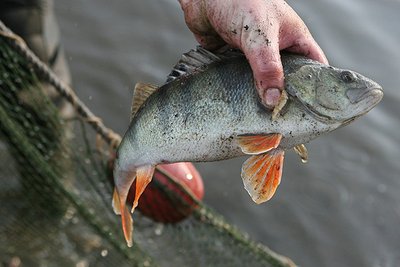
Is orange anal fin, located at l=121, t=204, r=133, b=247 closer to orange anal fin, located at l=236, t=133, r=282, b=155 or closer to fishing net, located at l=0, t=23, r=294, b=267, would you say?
orange anal fin, located at l=236, t=133, r=282, b=155

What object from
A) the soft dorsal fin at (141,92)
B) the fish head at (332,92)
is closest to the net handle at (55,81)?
the soft dorsal fin at (141,92)

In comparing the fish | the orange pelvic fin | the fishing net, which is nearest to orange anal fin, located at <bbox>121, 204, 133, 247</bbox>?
the orange pelvic fin

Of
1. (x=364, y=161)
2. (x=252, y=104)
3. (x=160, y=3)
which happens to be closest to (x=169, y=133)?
(x=252, y=104)

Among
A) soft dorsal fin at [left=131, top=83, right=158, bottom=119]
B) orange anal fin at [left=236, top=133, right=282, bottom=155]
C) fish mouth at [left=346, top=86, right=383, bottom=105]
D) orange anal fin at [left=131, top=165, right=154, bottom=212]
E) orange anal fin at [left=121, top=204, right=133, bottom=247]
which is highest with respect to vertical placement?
fish mouth at [left=346, top=86, right=383, bottom=105]

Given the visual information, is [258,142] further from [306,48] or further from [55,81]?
[55,81]

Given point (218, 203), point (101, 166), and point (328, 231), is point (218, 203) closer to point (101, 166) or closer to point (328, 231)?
point (328, 231)

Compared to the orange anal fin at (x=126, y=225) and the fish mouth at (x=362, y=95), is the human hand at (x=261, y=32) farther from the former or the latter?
the orange anal fin at (x=126, y=225)
